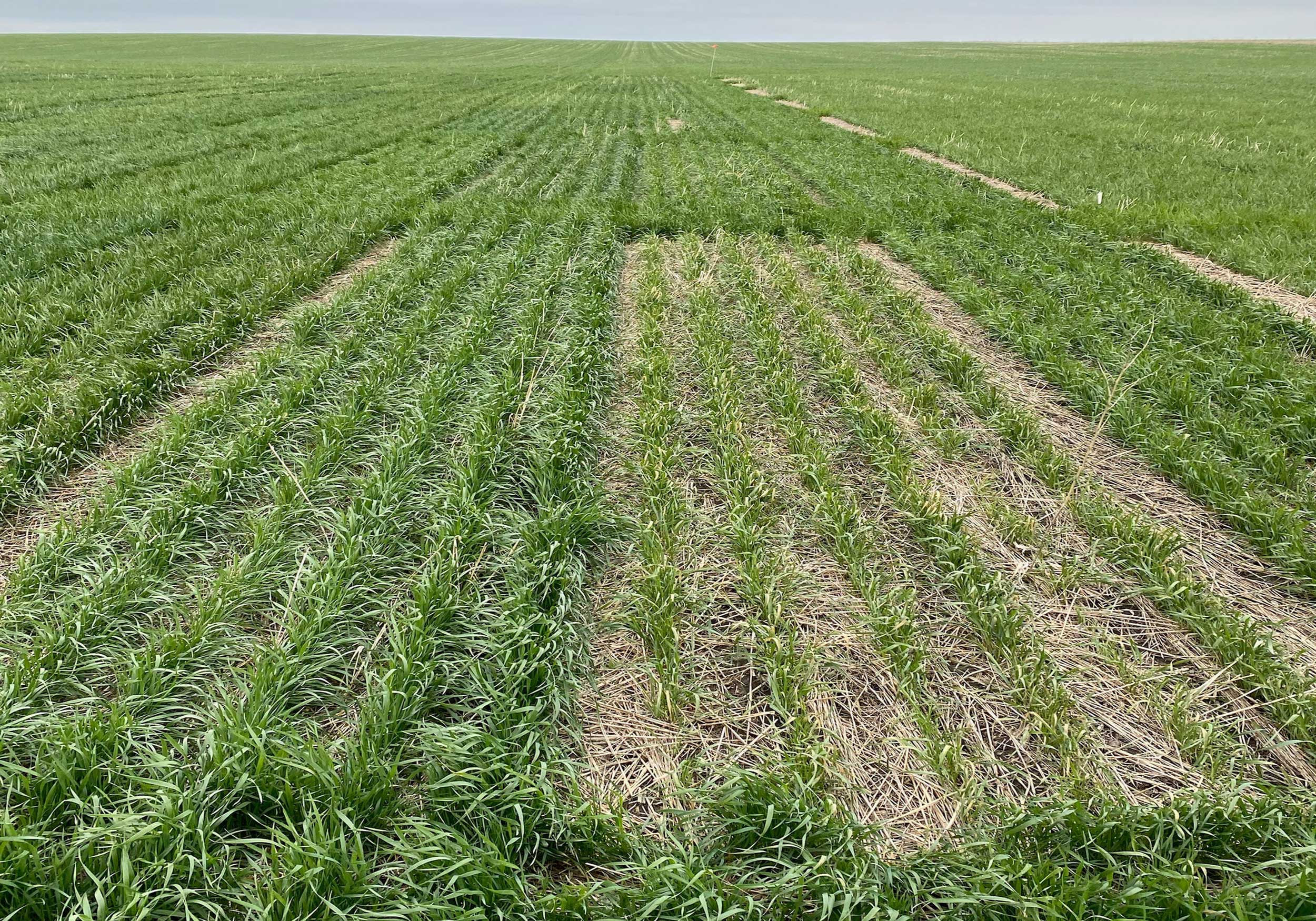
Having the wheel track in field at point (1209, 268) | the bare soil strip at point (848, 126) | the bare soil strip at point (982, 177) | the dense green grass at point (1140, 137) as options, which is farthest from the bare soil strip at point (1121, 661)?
the bare soil strip at point (848, 126)

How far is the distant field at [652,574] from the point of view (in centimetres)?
200

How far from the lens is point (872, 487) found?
396 centimetres

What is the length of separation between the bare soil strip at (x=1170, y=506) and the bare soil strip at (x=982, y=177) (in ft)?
22.6

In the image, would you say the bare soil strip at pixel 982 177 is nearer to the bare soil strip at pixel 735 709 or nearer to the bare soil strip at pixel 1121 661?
the bare soil strip at pixel 1121 661

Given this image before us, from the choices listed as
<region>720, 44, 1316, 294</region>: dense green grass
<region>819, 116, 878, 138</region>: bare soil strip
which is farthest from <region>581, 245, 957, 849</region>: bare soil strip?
<region>819, 116, 878, 138</region>: bare soil strip

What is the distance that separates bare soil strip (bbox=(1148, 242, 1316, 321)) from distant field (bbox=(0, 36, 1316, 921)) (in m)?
0.08

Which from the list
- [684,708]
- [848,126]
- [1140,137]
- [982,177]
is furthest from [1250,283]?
[848,126]

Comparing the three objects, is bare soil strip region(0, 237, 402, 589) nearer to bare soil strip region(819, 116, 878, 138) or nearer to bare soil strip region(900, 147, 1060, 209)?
bare soil strip region(900, 147, 1060, 209)

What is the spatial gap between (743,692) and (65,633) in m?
2.80

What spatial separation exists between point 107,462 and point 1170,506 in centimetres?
657

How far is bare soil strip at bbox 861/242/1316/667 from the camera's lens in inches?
120

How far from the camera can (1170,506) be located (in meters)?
3.78

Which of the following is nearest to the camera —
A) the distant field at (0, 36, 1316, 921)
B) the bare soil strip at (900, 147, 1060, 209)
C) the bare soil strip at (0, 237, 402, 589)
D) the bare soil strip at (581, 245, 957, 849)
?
the distant field at (0, 36, 1316, 921)

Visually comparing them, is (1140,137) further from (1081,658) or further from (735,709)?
(735,709)
